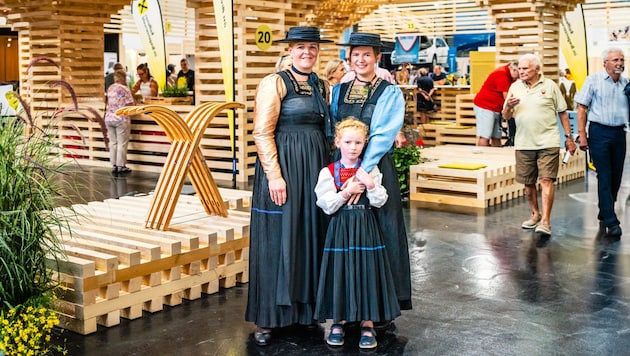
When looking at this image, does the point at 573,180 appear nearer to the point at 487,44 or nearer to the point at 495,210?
the point at 495,210

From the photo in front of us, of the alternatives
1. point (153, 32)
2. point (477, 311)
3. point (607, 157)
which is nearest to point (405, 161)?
point (607, 157)

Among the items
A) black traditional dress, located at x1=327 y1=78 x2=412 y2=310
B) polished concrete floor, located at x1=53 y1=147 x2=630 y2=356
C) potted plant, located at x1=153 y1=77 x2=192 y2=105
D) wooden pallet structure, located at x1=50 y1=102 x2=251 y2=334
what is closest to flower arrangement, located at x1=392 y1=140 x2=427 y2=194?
polished concrete floor, located at x1=53 y1=147 x2=630 y2=356

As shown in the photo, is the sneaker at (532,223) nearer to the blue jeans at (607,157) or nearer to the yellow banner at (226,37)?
the blue jeans at (607,157)

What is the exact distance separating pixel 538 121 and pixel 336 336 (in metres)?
3.65

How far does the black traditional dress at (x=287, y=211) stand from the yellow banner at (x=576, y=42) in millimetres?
9748

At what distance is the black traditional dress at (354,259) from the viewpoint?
438 cm

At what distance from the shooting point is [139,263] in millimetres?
5094

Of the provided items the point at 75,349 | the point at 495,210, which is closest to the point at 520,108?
the point at 495,210

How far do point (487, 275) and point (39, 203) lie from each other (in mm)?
3293

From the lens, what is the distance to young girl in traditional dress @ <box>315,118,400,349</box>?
4.38 m

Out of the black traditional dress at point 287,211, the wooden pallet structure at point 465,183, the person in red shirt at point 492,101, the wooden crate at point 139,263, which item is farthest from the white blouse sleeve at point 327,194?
the person in red shirt at point 492,101

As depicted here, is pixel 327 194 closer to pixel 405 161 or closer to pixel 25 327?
pixel 25 327

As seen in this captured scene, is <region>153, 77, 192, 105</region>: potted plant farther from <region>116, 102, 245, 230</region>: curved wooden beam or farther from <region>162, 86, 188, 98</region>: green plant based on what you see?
<region>116, 102, 245, 230</region>: curved wooden beam

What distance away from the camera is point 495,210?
8969 millimetres
